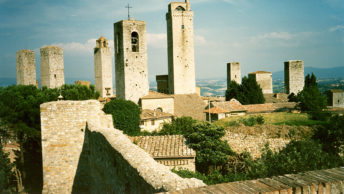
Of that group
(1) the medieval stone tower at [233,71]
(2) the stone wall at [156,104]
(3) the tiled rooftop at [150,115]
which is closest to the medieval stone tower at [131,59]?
(2) the stone wall at [156,104]

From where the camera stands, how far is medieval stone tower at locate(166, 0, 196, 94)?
123 ft

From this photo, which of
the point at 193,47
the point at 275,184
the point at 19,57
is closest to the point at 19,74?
the point at 19,57

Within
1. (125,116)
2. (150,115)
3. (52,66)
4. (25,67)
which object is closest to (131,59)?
(150,115)

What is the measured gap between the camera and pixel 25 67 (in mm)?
27062

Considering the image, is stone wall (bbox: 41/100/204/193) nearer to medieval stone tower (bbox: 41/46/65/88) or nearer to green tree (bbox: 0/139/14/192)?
green tree (bbox: 0/139/14/192)

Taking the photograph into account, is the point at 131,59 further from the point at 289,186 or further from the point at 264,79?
the point at 289,186

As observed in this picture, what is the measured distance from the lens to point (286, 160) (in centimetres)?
946

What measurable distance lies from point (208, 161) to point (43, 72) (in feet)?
75.8

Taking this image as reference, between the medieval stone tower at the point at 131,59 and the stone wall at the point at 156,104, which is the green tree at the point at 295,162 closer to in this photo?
the stone wall at the point at 156,104

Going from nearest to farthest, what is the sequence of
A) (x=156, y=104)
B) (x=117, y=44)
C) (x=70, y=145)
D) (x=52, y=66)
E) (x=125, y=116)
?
(x=70, y=145)
(x=125, y=116)
(x=52, y=66)
(x=156, y=104)
(x=117, y=44)

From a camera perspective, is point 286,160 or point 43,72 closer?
point 286,160

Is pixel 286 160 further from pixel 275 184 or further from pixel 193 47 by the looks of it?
pixel 193 47

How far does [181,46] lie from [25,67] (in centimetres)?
1912

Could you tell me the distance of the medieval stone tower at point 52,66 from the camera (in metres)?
28.5
